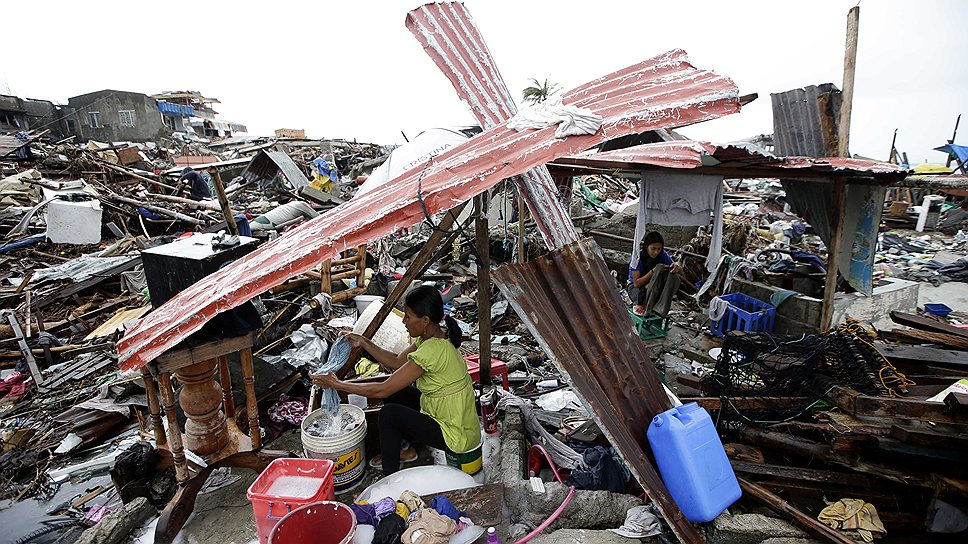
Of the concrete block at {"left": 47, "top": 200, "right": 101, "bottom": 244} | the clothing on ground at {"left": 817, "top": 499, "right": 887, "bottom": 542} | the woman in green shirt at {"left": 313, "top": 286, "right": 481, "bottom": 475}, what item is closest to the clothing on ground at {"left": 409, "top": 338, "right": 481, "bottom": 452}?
the woman in green shirt at {"left": 313, "top": 286, "right": 481, "bottom": 475}

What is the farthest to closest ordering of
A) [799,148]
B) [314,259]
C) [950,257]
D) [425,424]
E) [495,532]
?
[950,257] → [799,148] → [425,424] → [495,532] → [314,259]

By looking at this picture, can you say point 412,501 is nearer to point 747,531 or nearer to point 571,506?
point 571,506

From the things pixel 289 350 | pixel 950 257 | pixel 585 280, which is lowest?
pixel 950 257

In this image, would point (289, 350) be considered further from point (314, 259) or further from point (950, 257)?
point (950, 257)

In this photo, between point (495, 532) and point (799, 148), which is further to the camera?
point (799, 148)

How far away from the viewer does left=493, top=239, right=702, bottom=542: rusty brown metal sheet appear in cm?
283

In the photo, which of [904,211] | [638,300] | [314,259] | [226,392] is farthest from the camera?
[904,211]

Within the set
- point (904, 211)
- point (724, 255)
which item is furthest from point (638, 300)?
point (904, 211)

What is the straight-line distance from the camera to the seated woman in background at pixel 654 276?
22.7 ft

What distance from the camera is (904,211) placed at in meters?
17.2

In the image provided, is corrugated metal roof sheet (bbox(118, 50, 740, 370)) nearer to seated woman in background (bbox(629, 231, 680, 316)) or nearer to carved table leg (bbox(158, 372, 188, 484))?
carved table leg (bbox(158, 372, 188, 484))

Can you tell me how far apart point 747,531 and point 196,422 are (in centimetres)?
402

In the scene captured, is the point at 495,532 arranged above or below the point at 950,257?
above

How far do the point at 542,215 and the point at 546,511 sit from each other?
7.10 ft
